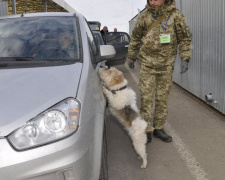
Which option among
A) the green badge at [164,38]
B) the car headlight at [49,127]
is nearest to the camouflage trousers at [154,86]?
the green badge at [164,38]

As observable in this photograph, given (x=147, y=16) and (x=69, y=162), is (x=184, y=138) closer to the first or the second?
(x=147, y=16)

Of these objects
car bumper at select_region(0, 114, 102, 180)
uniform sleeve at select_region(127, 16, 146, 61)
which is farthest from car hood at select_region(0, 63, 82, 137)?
uniform sleeve at select_region(127, 16, 146, 61)

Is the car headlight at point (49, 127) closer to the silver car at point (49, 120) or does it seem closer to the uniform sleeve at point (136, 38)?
the silver car at point (49, 120)

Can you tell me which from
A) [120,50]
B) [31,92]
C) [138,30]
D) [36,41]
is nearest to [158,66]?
[138,30]

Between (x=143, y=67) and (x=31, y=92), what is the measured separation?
7.95 ft

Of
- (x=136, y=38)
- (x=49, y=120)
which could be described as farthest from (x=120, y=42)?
(x=49, y=120)

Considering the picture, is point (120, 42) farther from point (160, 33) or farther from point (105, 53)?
point (105, 53)

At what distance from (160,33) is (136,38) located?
47 cm

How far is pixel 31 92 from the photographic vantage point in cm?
197

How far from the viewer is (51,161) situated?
1.75m

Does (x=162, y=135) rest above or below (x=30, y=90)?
below

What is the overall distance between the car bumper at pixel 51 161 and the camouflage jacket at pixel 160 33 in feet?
7.62

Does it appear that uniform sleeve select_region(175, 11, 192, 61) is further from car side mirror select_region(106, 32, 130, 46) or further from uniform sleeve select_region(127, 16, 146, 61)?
car side mirror select_region(106, 32, 130, 46)

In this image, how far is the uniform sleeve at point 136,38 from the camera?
405 centimetres
